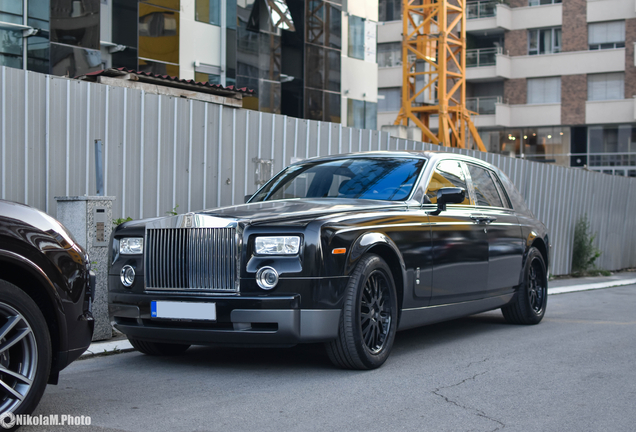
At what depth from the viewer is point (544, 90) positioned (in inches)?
1937

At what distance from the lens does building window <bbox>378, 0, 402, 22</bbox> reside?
2073 inches

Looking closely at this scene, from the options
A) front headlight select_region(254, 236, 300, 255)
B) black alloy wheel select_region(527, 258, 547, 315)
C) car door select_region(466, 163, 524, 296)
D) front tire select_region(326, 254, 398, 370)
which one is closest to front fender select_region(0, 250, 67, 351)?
front headlight select_region(254, 236, 300, 255)

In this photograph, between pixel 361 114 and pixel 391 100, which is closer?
pixel 361 114

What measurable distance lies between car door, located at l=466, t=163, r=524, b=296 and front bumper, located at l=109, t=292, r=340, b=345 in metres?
2.78

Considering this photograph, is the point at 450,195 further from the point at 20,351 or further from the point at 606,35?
the point at 606,35

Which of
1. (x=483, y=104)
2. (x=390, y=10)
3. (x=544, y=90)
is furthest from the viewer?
(x=390, y=10)

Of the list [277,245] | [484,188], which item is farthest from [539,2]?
[277,245]

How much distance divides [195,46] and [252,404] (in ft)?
71.8

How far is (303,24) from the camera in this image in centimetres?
3125

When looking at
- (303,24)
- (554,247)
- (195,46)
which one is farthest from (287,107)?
(554,247)

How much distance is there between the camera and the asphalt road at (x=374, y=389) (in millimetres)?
4418

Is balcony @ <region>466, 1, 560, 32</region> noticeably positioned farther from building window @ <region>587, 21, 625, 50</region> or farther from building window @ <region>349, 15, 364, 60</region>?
building window @ <region>349, 15, 364, 60</region>

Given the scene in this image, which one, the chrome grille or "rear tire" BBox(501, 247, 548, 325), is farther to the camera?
"rear tire" BBox(501, 247, 548, 325)

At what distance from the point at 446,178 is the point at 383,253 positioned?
1559 mm
